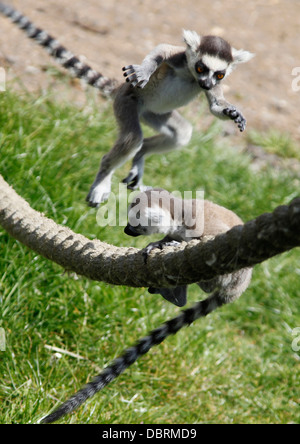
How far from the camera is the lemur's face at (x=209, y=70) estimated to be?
4.35 m

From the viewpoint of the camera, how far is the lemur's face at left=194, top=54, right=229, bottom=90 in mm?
4348

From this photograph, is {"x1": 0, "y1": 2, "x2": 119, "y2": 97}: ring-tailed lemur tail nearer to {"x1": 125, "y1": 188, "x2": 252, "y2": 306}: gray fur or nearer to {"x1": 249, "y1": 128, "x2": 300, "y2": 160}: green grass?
{"x1": 125, "y1": 188, "x2": 252, "y2": 306}: gray fur

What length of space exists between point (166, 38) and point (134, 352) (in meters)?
6.19

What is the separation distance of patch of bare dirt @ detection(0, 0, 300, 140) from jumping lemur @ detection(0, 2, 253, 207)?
6.69 feet

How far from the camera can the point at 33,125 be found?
19.7ft

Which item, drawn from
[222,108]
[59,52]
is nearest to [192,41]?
[222,108]

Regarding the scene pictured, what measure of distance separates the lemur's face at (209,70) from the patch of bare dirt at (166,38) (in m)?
2.97

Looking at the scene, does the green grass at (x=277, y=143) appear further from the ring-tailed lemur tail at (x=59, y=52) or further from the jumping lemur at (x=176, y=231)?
the jumping lemur at (x=176, y=231)

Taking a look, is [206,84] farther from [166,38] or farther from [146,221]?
[166,38]

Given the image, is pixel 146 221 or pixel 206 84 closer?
pixel 146 221

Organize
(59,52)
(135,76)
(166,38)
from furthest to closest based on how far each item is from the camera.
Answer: (166,38), (59,52), (135,76)

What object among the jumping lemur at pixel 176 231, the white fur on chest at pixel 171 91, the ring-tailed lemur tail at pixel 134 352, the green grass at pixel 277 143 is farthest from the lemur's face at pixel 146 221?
the green grass at pixel 277 143

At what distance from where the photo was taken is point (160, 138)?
5039 millimetres

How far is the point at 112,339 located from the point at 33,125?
2.27 m
